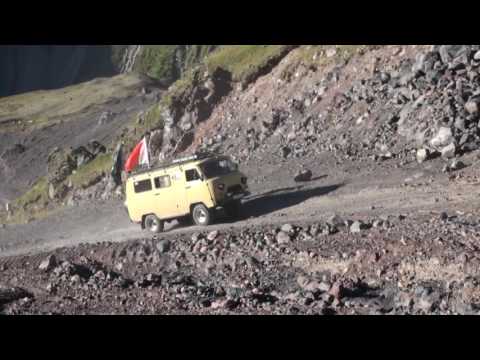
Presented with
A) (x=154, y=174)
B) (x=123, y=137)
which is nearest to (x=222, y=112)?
(x=123, y=137)

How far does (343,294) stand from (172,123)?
2598cm

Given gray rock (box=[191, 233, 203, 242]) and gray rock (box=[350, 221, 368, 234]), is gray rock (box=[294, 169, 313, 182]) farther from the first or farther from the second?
gray rock (box=[350, 221, 368, 234])

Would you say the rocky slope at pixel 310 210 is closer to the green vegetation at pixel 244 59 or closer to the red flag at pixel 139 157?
the green vegetation at pixel 244 59

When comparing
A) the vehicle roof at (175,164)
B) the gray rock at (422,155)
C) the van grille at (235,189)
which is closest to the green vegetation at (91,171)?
the vehicle roof at (175,164)

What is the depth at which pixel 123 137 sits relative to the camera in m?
42.4

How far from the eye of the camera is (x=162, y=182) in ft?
74.0

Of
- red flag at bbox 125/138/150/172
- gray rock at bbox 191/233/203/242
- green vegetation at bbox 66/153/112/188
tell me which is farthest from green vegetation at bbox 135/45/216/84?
gray rock at bbox 191/233/203/242

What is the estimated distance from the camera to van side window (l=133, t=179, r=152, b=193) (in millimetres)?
22983

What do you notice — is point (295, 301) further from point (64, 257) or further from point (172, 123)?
point (172, 123)

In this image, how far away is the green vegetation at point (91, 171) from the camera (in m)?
40.0

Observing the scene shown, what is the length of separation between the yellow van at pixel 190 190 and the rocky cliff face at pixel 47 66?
10179 cm

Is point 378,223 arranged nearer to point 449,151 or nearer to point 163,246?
point 449,151

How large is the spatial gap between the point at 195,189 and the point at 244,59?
20826 millimetres
